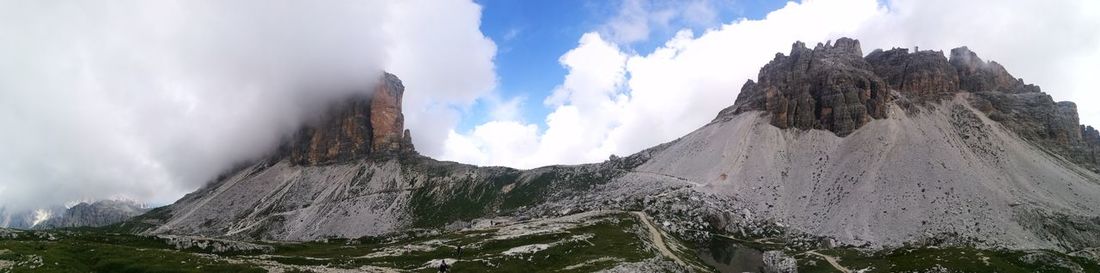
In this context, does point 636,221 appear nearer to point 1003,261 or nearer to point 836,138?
point 1003,261

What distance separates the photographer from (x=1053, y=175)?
5920 inches

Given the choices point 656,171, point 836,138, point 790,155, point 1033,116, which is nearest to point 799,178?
point 790,155

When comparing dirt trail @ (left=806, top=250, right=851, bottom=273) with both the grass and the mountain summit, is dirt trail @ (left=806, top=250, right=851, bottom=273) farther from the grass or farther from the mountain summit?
the grass

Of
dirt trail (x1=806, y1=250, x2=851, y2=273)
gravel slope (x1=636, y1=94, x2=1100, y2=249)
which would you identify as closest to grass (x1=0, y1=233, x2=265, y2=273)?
dirt trail (x1=806, y1=250, x2=851, y2=273)

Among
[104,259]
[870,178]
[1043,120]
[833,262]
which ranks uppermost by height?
[1043,120]

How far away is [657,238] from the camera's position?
111125mm

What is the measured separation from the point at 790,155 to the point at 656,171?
4006 cm

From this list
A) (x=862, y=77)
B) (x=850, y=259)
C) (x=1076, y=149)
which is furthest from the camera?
A: (x=862, y=77)

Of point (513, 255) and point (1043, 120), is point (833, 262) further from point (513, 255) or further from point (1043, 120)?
point (1043, 120)

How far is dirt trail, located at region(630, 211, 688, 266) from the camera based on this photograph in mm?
Answer: 89375

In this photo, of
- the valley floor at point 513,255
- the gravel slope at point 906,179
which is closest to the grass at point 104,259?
the valley floor at point 513,255

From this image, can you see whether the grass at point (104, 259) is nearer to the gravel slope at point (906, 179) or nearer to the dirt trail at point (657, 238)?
the dirt trail at point (657, 238)

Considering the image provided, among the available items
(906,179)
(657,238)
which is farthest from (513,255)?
(906,179)

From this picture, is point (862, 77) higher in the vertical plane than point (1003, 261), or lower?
higher
